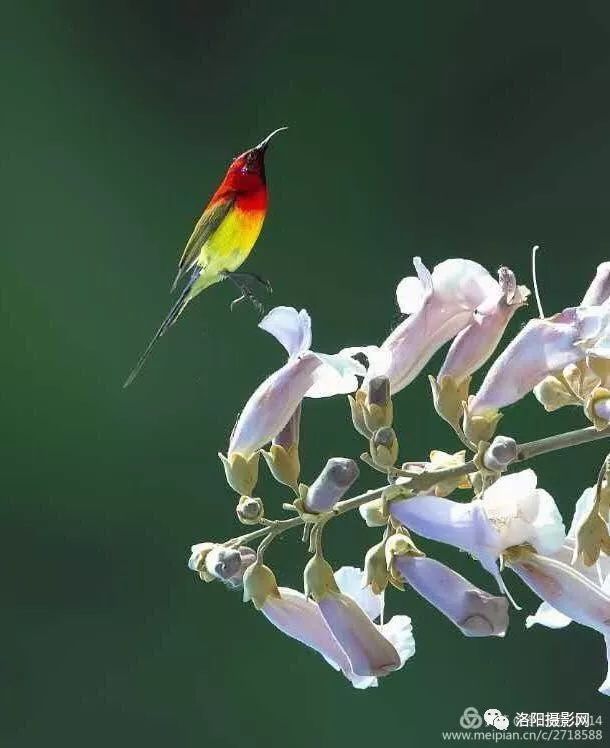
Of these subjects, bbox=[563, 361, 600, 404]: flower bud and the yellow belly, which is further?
the yellow belly

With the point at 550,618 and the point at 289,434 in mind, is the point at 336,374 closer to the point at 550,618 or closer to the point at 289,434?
the point at 289,434

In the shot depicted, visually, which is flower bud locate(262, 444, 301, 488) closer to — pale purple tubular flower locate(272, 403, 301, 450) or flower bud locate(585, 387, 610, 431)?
pale purple tubular flower locate(272, 403, 301, 450)

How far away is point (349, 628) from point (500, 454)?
12 cm

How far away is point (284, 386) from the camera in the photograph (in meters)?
0.60

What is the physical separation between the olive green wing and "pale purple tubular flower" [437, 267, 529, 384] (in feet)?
2.28

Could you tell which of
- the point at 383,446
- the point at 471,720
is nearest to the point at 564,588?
the point at 383,446

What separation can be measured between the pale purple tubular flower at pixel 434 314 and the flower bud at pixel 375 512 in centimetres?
7

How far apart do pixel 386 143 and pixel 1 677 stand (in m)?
1.33

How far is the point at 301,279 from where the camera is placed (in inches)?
91.4

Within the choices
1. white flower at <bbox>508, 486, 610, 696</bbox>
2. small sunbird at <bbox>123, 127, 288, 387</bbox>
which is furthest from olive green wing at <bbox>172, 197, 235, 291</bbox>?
white flower at <bbox>508, 486, 610, 696</bbox>

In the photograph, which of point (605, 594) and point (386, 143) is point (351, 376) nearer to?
point (605, 594)

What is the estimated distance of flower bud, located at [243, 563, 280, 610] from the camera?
573 millimetres

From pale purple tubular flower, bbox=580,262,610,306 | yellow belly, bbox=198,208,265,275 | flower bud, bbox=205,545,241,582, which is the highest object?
yellow belly, bbox=198,208,265,275

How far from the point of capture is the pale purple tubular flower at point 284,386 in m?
0.58
